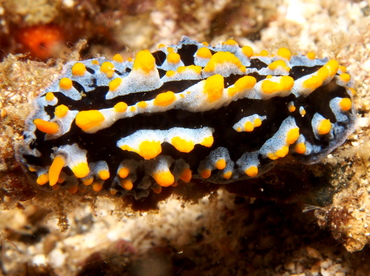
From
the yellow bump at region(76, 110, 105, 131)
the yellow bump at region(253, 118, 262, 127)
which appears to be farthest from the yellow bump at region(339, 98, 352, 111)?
the yellow bump at region(76, 110, 105, 131)

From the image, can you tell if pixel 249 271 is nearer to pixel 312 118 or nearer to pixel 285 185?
pixel 285 185

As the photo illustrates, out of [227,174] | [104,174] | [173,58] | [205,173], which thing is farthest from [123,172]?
[173,58]

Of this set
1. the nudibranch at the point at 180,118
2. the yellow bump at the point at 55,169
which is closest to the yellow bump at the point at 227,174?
the nudibranch at the point at 180,118

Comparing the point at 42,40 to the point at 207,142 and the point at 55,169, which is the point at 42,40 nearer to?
the point at 55,169

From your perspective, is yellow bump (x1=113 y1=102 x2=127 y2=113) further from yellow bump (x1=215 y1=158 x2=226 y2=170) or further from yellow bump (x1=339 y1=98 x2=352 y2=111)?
yellow bump (x1=339 y1=98 x2=352 y2=111)

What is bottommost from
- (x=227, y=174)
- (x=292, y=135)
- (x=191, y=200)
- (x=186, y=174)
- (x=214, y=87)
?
(x=191, y=200)

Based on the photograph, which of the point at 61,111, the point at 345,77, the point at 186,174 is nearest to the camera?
the point at 61,111
